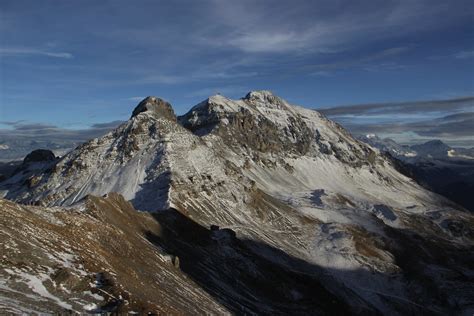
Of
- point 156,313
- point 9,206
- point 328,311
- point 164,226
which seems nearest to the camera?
point 156,313

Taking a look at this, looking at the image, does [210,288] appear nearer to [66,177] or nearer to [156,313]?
[156,313]

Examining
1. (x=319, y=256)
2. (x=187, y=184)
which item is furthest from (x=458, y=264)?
(x=187, y=184)

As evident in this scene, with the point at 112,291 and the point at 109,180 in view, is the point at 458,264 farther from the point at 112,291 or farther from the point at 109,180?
the point at 112,291

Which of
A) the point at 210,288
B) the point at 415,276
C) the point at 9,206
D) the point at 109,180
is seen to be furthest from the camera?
the point at 109,180

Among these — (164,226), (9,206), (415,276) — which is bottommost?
(415,276)

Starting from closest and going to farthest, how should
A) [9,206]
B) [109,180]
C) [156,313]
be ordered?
[156,313]
[9,206]
[109,180]

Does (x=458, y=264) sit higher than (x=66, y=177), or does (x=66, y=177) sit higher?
(x=66, y=177)

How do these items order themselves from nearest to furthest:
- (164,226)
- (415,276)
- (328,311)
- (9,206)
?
(9,206)
(328,311)
(164,226)
(415,276)

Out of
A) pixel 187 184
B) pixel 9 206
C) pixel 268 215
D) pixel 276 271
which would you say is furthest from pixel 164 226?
pixel 268 215

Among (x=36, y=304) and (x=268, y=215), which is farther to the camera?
(x=268, y=215)
